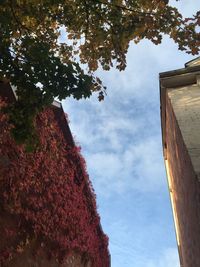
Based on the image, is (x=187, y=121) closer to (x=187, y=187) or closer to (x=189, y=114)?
(x=189, y=114)

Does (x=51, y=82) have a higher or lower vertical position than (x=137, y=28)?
lower

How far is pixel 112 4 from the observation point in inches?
244

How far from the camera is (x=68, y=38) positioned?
6.98 m

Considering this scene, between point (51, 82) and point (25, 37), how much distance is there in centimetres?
95

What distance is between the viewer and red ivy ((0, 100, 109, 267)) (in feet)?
22.6

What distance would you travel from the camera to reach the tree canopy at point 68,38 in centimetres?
554

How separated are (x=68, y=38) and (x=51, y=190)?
3.30 metres

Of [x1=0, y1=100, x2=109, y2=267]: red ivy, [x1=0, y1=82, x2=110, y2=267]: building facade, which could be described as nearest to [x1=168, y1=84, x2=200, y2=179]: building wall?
[x1=0, y1=82, x2=110, y2=267]: building facade

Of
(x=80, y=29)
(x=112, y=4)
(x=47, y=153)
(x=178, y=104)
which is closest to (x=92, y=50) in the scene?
(x=80, y=29)

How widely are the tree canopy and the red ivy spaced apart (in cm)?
135

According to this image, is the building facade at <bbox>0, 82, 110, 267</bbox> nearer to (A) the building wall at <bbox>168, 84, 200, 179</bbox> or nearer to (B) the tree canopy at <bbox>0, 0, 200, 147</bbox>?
(B) the tree canopy at <bbox>0, 0, 200, 147</bbox>

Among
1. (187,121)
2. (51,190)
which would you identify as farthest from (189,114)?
(51,190)

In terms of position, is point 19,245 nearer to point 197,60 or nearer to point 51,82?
point 51,82

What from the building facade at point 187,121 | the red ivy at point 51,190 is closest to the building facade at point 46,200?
the red ivy at point 51,190
